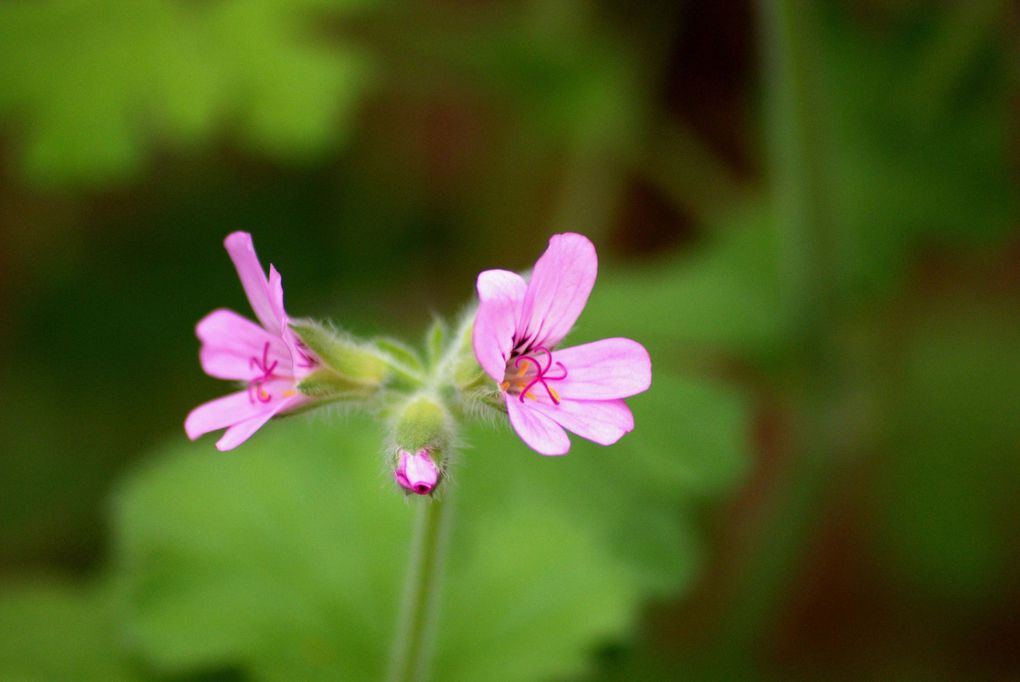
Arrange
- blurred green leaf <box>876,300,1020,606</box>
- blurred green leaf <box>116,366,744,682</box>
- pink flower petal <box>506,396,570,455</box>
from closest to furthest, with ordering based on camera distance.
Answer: pink flower petal <box>506,396,570,455</box> < blurred green leaf <box>116,366,744,682</box> < blurred green leaf <box>876,300,1020,606</box>

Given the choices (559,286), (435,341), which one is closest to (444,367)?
(435,341)

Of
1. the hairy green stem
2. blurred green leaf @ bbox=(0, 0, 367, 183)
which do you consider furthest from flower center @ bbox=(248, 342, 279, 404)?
blurred green leaf @ bbox=(0, 0, 367, 183)

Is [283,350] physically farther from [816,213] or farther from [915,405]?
[915,405]

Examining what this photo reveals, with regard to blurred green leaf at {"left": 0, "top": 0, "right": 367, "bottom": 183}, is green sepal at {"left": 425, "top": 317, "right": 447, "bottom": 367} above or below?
below

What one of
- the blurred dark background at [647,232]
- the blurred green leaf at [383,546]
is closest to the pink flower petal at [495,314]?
the blurred green leaf at [383,546]

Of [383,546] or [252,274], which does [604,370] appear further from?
[383,546]

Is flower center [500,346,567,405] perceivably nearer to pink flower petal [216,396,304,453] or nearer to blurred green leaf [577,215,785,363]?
pink flower petal [216,396,304,453]

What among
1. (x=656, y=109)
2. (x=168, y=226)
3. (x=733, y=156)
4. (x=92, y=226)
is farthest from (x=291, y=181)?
(x=733, y=156)

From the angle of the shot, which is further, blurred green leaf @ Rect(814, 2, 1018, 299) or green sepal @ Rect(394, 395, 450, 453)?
blurred green leaf @ Rect(814, 2, 1018, 299)
